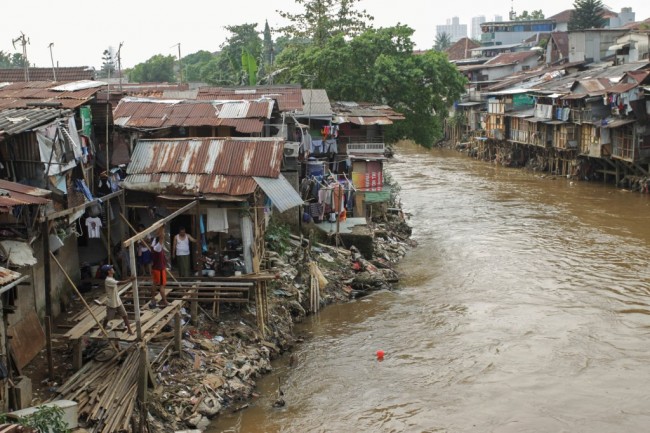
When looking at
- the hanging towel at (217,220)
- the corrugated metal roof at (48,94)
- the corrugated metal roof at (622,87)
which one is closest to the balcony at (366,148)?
the corrugated metal roof at (48,94)

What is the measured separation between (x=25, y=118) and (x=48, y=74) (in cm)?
1296

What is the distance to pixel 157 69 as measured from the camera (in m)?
66.2

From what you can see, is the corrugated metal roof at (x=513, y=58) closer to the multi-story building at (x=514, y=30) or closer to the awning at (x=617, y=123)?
the multi-story building at (x=514, y=30)

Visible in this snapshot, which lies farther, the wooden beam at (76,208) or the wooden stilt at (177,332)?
the wooden stilt at (177,332)

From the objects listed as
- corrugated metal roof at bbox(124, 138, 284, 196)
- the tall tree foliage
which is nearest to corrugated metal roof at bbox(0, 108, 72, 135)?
corrugated metal roof at bbox(124, 138, 284, 196)

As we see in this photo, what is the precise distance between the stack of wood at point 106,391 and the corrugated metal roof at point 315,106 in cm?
1392

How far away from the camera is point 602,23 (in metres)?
58.9

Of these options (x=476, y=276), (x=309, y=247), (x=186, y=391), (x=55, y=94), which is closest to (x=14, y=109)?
(x=55, y=94)

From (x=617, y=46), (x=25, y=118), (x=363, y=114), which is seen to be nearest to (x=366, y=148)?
(x=363, y=114)

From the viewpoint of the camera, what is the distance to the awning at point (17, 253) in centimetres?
972

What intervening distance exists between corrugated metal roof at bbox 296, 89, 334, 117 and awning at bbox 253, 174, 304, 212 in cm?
867

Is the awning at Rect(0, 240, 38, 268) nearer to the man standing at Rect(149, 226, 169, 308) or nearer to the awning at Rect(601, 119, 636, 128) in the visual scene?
the man standing at Rect(149, 226, 169, 308)

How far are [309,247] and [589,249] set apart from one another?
10157 mm

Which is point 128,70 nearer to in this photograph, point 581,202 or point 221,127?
point 581,202
